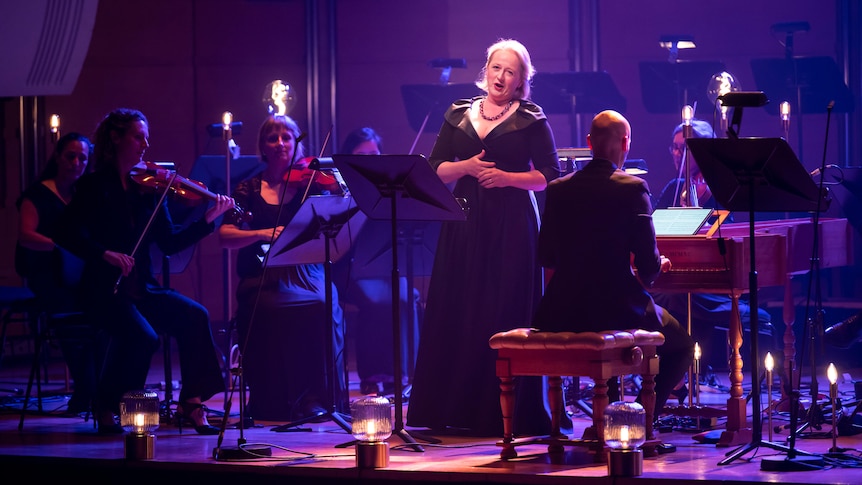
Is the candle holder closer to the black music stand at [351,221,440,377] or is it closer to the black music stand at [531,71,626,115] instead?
the black music stand at [351,221,440,377]

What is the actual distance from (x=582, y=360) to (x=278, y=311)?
2.36 m

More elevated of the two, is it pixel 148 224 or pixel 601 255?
pixel 148 224

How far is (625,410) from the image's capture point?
4.32m

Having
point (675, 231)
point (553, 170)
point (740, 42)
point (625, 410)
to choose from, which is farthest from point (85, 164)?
point (740, 42)

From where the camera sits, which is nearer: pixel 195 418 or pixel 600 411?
pixel 600 411

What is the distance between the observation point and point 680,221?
17.9ft

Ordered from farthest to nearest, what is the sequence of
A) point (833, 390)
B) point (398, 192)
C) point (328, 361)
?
1. point (328, 361)
2. point (398, 192)
3. point (833, 390)

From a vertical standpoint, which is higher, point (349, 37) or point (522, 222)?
point (349, 37)

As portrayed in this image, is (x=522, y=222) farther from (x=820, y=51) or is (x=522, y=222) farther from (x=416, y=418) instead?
(x=820, y=51)

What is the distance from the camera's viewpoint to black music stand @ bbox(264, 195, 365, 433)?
5.59 m

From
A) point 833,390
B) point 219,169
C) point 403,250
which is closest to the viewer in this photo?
point 833,390

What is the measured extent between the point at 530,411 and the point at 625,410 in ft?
3.81

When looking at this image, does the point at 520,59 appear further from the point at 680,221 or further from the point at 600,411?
the point at 600,411

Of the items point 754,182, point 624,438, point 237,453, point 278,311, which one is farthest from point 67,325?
point 754,182
